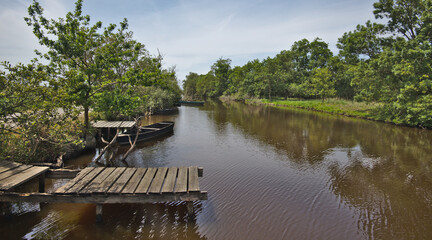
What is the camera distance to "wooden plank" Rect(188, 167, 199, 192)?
23.8ft

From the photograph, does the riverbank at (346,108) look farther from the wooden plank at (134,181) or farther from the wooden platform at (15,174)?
the wooden platform at (15,174)

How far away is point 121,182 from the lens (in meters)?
7.59

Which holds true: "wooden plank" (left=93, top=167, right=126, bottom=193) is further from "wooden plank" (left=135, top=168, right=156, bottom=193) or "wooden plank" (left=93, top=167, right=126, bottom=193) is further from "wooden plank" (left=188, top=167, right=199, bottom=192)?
"wooden plank" (left=188, top=167, right=199, bottom=192)

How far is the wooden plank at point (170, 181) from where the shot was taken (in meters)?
7.16

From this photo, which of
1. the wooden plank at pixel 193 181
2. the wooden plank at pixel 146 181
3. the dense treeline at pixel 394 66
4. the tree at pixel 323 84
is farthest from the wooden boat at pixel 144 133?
the tree at pixel 323 84

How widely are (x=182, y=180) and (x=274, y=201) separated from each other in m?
4.09

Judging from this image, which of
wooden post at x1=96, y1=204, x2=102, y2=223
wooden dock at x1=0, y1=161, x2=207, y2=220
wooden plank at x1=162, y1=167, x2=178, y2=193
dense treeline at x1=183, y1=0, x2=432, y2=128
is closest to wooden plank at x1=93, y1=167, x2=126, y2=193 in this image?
wooden dock at x1=0, y1=161, x2=207, y2=220

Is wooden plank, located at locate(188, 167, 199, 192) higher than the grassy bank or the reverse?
the reverse

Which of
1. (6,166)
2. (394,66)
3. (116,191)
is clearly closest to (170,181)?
(116,191)

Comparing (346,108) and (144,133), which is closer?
(144,133)

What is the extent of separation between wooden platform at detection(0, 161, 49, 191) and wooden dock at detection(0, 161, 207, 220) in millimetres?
118

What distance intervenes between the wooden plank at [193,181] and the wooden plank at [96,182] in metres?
2.96

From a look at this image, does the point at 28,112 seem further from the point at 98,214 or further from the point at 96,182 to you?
the point at 98,214

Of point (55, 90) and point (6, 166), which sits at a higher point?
point (55, 90)
